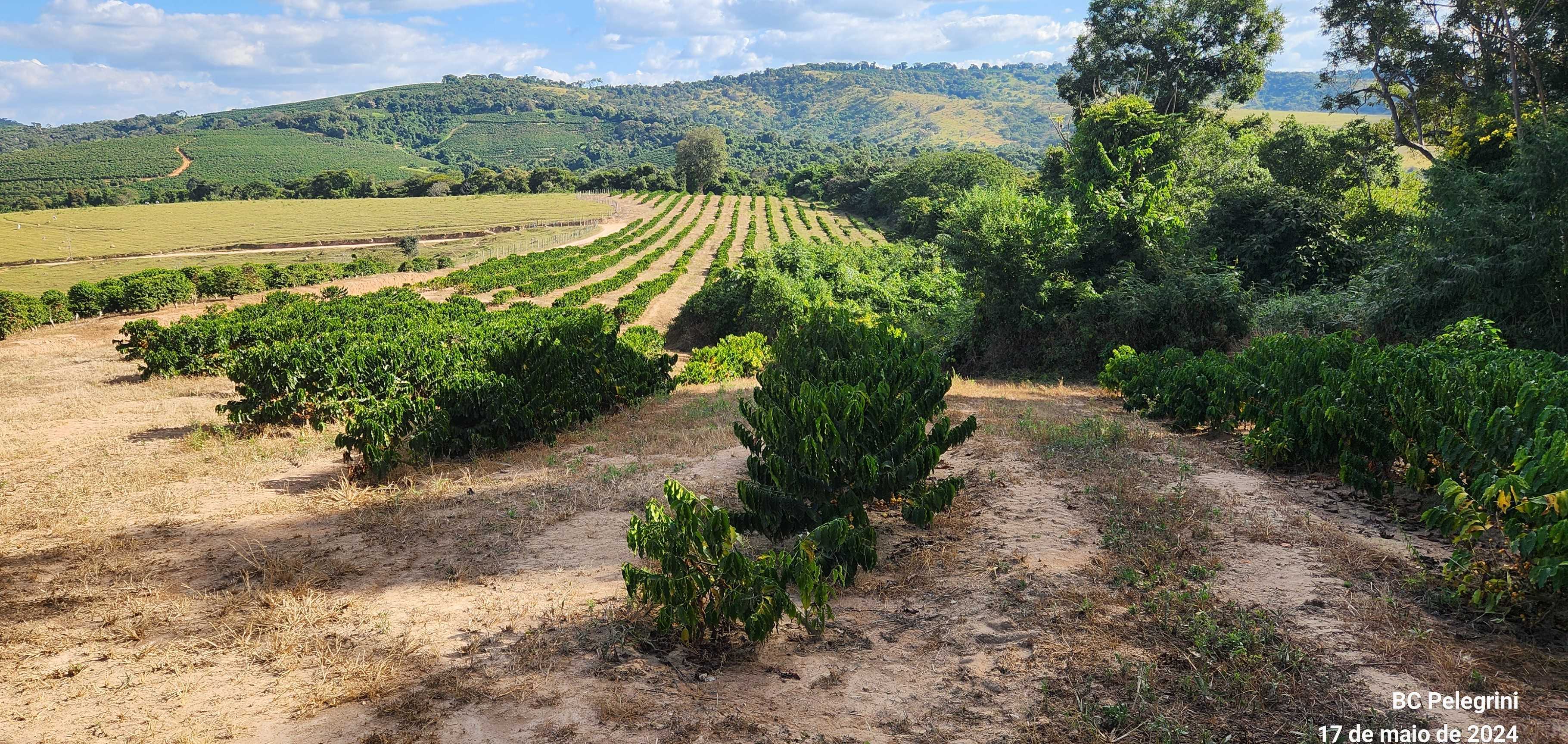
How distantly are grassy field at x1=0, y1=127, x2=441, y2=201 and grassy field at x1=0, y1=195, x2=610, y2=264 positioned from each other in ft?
94.8

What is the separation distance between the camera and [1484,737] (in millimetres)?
3777

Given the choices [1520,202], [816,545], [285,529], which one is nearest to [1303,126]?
[1520,202]

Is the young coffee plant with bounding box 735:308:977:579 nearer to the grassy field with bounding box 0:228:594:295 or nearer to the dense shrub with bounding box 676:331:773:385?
the dense shrub with bounding box 676:331:773:385

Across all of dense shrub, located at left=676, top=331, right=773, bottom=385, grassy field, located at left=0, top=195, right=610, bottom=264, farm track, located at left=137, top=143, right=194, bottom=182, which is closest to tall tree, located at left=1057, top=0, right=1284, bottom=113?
dense shrub, located at left=676, top=331, right=773, bottom=385

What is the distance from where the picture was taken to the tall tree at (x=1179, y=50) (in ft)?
99.0

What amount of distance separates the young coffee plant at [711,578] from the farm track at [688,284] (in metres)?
27.7

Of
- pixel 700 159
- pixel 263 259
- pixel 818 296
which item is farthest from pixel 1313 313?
pixel 700 159

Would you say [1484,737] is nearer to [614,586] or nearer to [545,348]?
[614,586]

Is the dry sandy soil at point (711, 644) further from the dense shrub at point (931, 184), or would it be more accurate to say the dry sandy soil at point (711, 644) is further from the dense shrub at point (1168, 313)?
the dense shrub at point (931, 184)

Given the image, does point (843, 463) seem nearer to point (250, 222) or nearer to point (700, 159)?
point (250, 222)

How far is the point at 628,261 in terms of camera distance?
5206 centimetres

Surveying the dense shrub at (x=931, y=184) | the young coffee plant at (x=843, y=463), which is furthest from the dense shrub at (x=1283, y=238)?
the dense shrub at (x=931, y=184)

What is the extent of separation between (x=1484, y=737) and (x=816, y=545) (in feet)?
12.3

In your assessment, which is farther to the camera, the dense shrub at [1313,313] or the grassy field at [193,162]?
the grassy field at [193,162]
